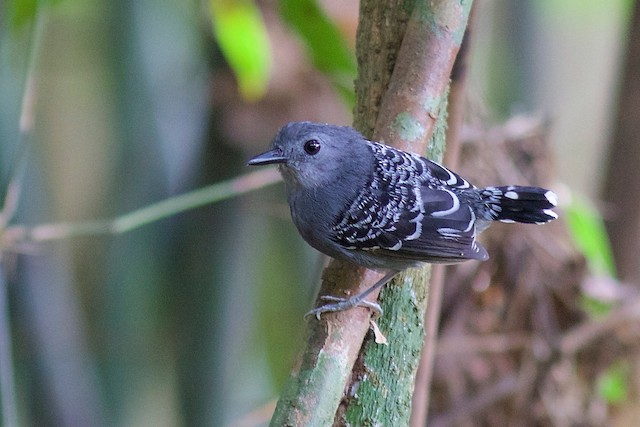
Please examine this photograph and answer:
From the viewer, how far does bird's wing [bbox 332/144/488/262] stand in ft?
6.05

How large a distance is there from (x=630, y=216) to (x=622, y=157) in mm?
275

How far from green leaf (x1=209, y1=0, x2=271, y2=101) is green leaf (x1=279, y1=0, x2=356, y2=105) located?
0.12 metres

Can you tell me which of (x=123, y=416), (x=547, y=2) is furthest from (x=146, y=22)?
(x=547, y=2)

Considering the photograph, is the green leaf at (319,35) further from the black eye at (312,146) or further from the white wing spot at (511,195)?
the white wing spot at (511,195)

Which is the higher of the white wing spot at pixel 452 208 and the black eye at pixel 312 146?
the black eye at pixel 312 146

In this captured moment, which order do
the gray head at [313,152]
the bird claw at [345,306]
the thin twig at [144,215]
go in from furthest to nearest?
1. the thin twig at [144,215]
2. the gray head at [313,152]
3. the bird claw at [345,306]

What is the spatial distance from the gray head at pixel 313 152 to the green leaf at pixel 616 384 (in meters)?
1.59

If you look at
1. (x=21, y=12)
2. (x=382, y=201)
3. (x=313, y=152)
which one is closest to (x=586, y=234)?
(x=382, y=201)

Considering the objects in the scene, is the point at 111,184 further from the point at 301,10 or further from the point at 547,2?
the point at 547,2

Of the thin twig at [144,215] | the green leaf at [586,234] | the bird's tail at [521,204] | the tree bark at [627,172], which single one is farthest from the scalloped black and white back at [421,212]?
the tree bark at [627,172]

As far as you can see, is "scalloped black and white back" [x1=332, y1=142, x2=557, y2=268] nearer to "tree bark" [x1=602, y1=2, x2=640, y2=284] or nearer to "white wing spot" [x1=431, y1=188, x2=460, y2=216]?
"white wing spot" [x1=431, y1=188, x2=460, y2=216]

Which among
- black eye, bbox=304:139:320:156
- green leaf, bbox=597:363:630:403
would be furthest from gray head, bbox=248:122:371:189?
green leaf, bbox=597:363:630:403

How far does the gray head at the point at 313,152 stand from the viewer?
193cm

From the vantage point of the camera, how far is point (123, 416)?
11.4 ft
